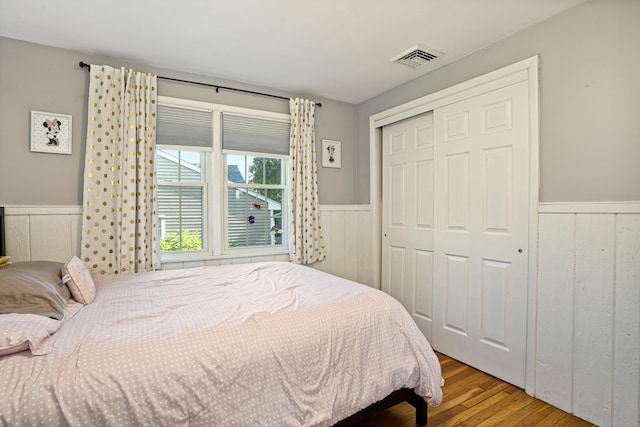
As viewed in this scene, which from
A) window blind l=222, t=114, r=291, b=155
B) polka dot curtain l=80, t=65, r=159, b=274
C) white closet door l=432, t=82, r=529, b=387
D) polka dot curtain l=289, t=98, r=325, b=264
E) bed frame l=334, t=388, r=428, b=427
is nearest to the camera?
bed frame l=334, t=388, r=428, b=427

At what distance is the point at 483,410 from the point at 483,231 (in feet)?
3.99

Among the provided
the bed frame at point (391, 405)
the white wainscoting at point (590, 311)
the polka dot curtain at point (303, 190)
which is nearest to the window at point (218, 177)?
the polka dot curtain at point (303, 190)

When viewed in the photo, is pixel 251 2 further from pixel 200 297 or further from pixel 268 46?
pixel 200 297

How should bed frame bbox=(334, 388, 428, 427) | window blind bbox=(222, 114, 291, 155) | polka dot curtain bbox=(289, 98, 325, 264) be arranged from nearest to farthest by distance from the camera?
bed frame bbox=(334, 388, 428, 427)
window blind bbox=(222, 114, 291, 155)
polka dot curtain bbox=(289, 98, 325, 264)

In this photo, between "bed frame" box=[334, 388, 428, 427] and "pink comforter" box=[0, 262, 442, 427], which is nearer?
"pink comforter" box=[0, 262, 442, 427]

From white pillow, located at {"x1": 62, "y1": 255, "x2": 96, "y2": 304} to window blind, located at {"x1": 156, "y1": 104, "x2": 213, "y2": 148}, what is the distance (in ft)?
4.35

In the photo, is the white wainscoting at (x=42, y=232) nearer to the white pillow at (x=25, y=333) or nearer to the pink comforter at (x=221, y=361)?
the pink comforter at (x=221, y=361)

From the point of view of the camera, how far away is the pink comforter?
42.0 inches

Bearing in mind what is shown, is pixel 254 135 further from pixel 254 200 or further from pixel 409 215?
pixel 409 215

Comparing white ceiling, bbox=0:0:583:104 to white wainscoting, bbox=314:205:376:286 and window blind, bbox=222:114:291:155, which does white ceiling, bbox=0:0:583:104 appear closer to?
window blind, bbox=222:114:291:155

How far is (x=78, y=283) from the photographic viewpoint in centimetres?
181

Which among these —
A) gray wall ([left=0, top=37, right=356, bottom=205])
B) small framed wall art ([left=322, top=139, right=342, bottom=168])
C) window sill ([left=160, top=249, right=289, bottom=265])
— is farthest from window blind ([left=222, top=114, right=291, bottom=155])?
window sill ([left=160, top=249, right=289, bottom=265])

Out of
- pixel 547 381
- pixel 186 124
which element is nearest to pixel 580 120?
pixel 547 381

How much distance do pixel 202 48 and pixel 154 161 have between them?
0.99 metres
